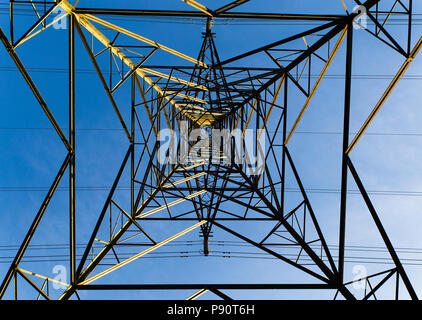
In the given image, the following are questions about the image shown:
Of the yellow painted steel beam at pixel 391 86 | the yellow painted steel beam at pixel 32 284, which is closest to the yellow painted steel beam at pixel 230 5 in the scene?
the yellow painted steel beam at pixel 391 86

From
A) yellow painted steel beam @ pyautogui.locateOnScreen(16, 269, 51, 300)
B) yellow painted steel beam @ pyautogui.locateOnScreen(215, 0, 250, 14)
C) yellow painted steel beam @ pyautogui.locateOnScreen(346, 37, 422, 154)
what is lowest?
yellow painted steel beam @ pyautogui.locateOnScreen(16, 269, 51, 300)

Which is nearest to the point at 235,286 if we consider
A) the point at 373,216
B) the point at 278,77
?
the point at 373,216

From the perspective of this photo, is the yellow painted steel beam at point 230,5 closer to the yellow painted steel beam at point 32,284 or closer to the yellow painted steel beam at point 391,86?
the yellow painted steel beam at point 391,86

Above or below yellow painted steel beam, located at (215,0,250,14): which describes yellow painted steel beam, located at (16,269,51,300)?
below

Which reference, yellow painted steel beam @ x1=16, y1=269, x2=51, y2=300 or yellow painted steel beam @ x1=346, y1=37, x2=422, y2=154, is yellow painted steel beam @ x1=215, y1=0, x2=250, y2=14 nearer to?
yellow painted steel beam @ x1=346, y1=37, x2=422, y2=154

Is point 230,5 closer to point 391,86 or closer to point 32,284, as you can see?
point 391,86

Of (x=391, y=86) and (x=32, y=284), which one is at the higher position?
(x=391, y=86)

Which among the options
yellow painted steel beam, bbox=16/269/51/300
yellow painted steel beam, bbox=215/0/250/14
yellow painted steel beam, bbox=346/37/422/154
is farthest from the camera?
yellow painted steel beam, bbox=215/0/250/14

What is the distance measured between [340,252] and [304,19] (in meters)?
5.72

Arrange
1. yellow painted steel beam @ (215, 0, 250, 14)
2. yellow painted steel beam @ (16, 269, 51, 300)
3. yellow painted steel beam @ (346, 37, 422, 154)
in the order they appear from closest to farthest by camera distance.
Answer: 1. yellow painted steel beam @ (16, 269, 51, 300)
2. yellow painted steel beam @ (346, 37, 422, 154)
3. yellow painted steel beam @ (215, 0, 250, 14)

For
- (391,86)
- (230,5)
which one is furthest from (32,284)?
(391,86)

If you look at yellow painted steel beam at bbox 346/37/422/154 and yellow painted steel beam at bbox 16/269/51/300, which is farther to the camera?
yellow painted steel beam at bbox 346/37/422/154

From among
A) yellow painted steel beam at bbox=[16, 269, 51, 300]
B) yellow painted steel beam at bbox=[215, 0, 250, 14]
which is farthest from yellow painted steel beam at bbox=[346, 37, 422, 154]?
yellow painted steel beam at bbox=[16, 269, 51, 300]
